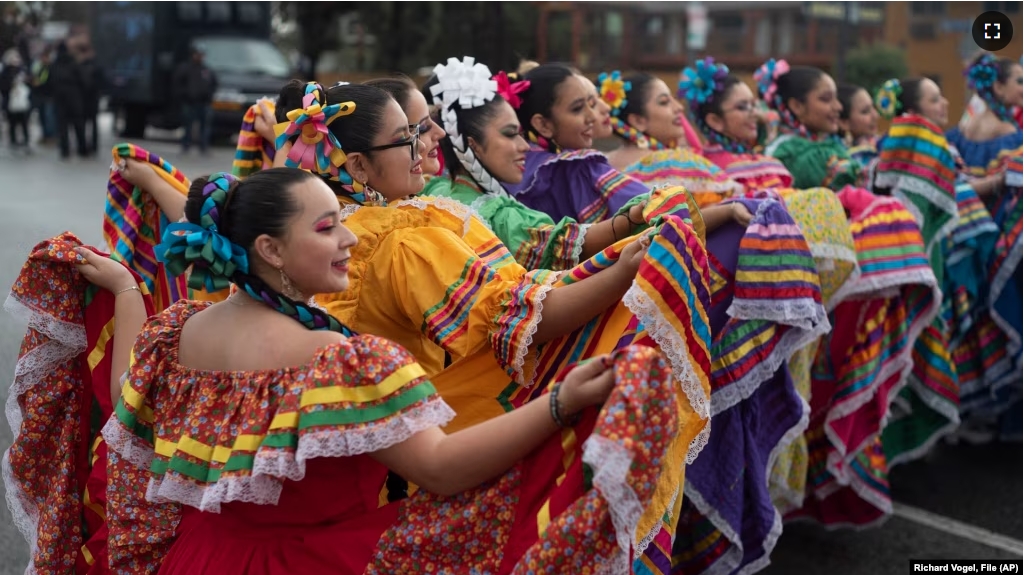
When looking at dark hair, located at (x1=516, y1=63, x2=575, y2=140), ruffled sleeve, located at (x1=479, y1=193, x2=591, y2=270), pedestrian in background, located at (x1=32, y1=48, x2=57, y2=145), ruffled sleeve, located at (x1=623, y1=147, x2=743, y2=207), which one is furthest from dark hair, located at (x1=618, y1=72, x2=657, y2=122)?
pedestrian in background, located at (x1=32, y1=48, x2=57, y2=145)

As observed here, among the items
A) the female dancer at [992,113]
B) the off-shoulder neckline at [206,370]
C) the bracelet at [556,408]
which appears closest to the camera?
the bracelet at [556,408]

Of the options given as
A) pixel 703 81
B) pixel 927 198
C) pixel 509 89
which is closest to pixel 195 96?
pixel 703 81

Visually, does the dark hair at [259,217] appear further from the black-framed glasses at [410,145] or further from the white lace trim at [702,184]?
the white lace trim at [702,184]

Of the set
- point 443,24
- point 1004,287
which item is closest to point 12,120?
point 443,24

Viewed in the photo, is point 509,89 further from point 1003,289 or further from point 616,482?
point 1003,289

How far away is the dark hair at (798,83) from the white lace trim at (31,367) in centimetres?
416

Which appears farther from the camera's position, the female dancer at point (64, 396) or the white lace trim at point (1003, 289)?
the white lace trim at point (1003, 289)

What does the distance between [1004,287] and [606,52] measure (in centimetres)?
1517

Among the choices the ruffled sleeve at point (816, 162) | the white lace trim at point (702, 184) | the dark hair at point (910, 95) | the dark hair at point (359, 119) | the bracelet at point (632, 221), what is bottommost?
the ruffled sleeve at point (816, 162)

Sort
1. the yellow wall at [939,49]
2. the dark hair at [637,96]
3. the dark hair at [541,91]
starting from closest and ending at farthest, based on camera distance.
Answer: the dark hair at [541,91], the dark hair at [637,96], the yellow wall at [939,49]

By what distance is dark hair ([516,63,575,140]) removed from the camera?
4.55 meters

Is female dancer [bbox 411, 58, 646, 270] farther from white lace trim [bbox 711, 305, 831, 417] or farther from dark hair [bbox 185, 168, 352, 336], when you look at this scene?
dark hair [bbox 185, 168, 352, 336]

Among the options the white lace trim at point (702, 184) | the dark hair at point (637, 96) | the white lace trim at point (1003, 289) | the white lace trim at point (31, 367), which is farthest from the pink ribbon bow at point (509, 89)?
the white lace trim at point (1003, 289)

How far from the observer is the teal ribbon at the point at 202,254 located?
96.5 inches
